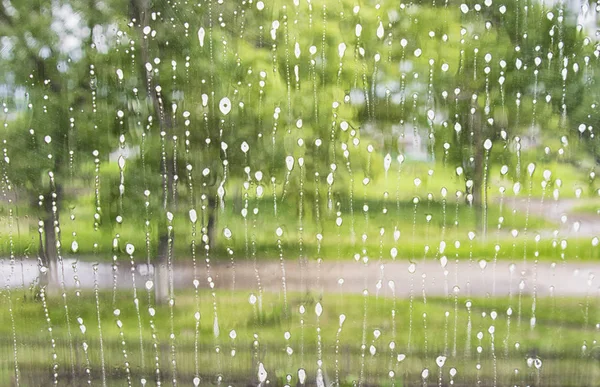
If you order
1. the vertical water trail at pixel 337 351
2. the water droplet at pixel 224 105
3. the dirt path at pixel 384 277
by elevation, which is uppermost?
the water droplet at pixel 224 105

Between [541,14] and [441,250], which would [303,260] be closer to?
[441,250]

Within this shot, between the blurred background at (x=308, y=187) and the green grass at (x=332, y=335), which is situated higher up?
the blurred background at (x=308, y=187)

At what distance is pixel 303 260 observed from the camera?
1016 millimetres

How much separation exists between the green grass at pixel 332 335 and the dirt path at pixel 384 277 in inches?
0.8

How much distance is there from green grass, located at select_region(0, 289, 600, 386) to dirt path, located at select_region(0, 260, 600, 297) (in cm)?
2

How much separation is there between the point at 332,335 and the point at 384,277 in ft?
0.56

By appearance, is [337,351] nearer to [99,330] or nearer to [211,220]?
[211,220]

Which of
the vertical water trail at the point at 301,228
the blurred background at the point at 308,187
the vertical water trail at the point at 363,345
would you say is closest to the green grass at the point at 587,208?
the blurred background at the point at 308,187

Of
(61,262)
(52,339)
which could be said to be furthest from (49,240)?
(52,339)

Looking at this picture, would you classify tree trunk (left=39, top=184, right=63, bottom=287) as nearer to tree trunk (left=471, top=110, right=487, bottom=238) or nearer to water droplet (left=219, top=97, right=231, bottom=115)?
water droplet (left=219, top=97, right=231, bottom=115)

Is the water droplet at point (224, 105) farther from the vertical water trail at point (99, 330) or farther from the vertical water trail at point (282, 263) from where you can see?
the vertical water trail at point (99, 330)

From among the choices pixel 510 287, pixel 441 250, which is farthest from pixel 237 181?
pixel 510 287

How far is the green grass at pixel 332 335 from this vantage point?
1.02 m

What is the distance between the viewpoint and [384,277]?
3.31 feet
